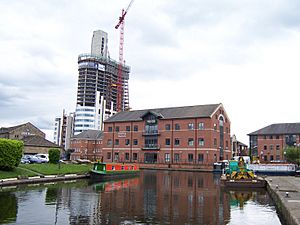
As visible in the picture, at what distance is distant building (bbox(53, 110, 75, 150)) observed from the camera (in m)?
158

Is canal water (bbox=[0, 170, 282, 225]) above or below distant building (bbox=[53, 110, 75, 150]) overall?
below

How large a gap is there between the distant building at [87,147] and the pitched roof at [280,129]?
142ft

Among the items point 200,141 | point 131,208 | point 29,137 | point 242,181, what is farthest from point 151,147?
point 131,208

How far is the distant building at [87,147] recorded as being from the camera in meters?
96.5

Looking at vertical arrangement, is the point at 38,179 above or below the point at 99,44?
below

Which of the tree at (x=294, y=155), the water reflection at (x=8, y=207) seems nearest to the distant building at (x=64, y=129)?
the tree at (x=294, y=155)

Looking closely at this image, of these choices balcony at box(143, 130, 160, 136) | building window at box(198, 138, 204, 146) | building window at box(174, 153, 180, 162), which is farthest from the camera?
balcony at box(143, 130, 160, 136)

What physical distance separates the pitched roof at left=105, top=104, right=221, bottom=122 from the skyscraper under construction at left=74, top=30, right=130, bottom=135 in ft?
230

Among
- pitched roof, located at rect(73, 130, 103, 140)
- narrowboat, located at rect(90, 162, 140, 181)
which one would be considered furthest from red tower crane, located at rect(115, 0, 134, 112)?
narrowboat, located at rect(90, 162, 140, 181)

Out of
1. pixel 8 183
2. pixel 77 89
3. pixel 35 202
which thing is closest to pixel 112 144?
pixel 8 183

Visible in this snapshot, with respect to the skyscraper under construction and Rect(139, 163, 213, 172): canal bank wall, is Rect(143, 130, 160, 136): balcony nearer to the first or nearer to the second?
Rect(139, 163, 213, 172): canal bank wall

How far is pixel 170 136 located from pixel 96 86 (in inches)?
3826

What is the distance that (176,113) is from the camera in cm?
7338

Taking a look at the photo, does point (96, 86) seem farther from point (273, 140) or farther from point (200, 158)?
point (200, 158)
